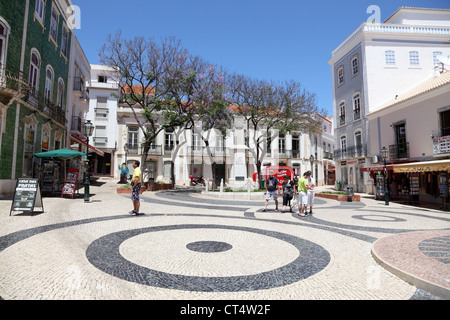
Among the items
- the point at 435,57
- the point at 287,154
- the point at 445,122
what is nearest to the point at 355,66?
the point at 435,57

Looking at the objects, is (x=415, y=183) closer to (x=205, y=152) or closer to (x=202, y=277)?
(x=202, y=277)

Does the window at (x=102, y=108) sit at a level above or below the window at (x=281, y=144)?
above

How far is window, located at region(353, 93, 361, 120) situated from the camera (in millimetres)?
22359

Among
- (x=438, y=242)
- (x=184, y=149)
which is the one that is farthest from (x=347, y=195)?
(x=184, y=149)

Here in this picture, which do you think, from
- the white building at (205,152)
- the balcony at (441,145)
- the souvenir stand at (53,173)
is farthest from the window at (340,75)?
the souvenir stand at (53,173)

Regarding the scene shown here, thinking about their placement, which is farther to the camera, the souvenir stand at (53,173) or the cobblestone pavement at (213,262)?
the souvenir stand at (53,173)

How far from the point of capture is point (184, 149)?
3191 cm

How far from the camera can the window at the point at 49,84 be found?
1572cm

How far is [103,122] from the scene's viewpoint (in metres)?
32.6

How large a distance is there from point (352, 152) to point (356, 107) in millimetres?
4063

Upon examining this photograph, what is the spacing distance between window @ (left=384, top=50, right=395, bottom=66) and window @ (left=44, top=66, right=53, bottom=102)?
25.4 meters

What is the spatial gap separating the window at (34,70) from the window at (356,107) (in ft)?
78.0

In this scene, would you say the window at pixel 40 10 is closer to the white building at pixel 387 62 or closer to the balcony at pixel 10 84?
the balcony at pixel 10 84
